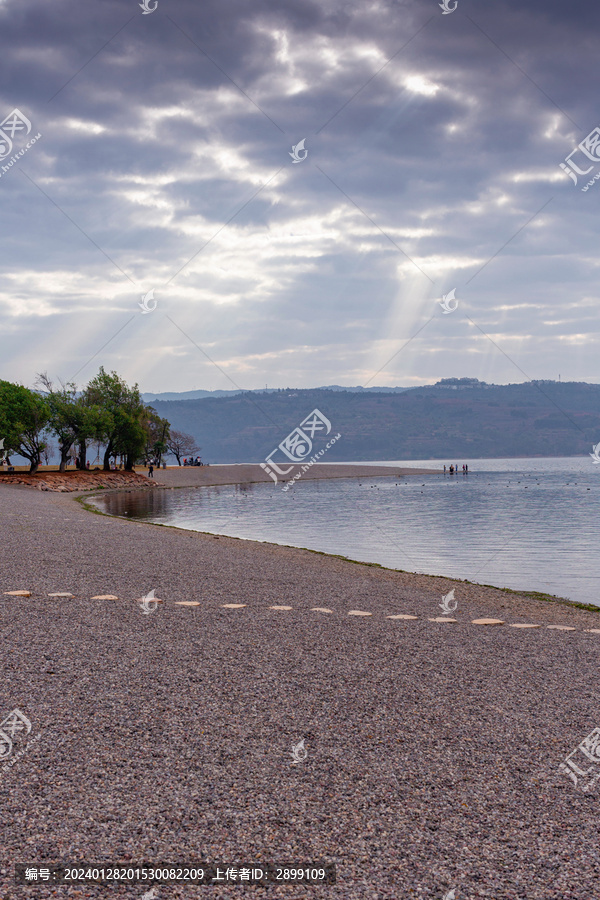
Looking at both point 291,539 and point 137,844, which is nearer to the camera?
point 137,844

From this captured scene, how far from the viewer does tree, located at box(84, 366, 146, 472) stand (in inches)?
3258

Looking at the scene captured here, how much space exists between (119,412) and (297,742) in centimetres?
7921

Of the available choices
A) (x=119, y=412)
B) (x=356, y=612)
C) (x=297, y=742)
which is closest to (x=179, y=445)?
(x=119, y=412)

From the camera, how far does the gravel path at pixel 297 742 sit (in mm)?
5059

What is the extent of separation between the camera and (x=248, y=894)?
4676 mm

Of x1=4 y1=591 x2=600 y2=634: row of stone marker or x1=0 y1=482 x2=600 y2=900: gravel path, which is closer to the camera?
x1=0 y1=482 x2=600 y2=900: gravel path

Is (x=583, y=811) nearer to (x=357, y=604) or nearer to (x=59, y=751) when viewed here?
(x=59, y=751)

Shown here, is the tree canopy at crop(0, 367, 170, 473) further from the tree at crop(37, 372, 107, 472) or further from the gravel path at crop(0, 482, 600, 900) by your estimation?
the gravel path at crop(0, 482, 600, 900)

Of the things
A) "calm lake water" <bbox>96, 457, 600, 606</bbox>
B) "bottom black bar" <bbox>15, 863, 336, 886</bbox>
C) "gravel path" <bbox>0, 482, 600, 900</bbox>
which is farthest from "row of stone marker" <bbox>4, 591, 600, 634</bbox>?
"bottom black bar" <bbox>15, 863, 336, 886</bbox>

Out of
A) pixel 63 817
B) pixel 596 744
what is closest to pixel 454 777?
pixel 596 744

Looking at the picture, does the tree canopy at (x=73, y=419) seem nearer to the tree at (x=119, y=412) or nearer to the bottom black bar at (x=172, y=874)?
the tree at (x=119, y=412)

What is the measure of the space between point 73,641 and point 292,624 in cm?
390

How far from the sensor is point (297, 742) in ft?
22.9

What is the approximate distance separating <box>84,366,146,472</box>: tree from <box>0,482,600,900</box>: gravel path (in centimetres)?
7143
